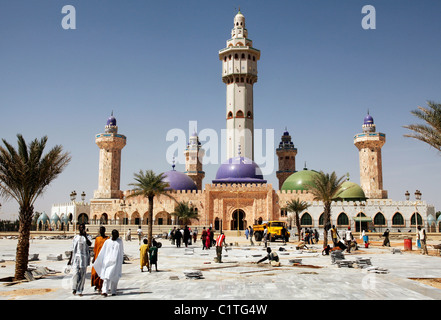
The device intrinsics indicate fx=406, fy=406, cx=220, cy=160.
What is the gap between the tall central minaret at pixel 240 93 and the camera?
5216 centimetres

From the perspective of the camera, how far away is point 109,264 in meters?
8.12

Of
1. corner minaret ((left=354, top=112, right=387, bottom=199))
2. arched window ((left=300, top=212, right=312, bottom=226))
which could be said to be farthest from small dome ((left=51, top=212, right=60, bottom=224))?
corner minaret ((left=354, top=112, right=387, bottom=199))

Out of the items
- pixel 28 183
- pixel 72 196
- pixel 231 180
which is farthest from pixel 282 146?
→ pixel 28 183

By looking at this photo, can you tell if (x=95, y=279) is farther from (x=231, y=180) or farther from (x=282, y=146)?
(x=282, y=146)

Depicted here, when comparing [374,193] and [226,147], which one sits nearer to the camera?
[374,193]

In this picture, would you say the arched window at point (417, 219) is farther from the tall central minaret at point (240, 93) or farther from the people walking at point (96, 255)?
the people walking at point (96, 255)

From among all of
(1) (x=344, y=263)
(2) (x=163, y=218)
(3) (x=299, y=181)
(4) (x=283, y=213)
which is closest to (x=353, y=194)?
(3) (x=299, y=181)

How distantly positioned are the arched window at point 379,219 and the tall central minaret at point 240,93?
17034 mm

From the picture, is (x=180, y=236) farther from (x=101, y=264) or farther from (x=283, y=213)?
(x=283, y=213)

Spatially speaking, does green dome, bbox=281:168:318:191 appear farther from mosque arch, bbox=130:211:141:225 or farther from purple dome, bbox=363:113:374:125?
mosque arch, bbox=130:211:141:225

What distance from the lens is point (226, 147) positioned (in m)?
53.0

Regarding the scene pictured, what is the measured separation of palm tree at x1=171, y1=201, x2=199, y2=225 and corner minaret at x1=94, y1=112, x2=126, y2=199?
408 inches
